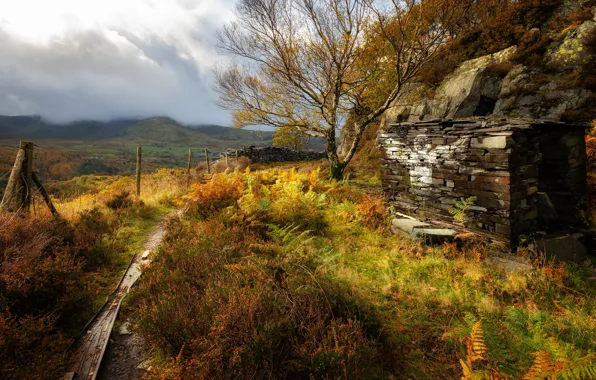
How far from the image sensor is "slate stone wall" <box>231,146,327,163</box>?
26275 mm

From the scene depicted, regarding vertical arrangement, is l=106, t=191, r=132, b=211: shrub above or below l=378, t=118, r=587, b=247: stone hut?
below

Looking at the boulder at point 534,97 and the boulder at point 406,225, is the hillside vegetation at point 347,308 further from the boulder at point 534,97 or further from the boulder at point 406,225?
the boulder at point 534,97

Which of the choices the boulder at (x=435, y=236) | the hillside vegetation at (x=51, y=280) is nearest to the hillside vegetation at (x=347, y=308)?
the boulder at (x=435, y=236)

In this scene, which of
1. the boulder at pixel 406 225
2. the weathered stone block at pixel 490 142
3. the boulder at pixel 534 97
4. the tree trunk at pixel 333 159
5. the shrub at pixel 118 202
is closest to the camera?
the weathered stone block at pixel 490 142

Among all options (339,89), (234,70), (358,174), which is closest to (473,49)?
(339,89)

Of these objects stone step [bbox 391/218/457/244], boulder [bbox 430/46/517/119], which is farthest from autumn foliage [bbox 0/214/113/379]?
→ boulder [bbox 430/46/517/119]

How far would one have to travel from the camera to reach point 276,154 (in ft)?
91.7

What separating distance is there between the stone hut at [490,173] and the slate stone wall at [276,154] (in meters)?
18.6

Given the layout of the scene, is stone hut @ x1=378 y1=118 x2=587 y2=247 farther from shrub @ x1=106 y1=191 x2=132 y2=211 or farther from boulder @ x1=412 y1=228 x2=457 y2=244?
shrub @ x1=106 y1=191 x2=132 y2=211

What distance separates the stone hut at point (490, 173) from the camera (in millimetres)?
6242

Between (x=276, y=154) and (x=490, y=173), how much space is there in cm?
2277

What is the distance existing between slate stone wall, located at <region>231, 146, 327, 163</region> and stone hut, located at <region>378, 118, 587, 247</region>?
18.6 metres

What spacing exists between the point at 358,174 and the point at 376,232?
9.31 m

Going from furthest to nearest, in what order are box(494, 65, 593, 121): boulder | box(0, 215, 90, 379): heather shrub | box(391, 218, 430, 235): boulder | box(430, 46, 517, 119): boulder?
box(430, 46, 517, 119): boulder < box(494, 65, 593, 121): boulder < box(391, 218, 430, 235): boulder < box(0, 215, 90, 379): heather shrub
